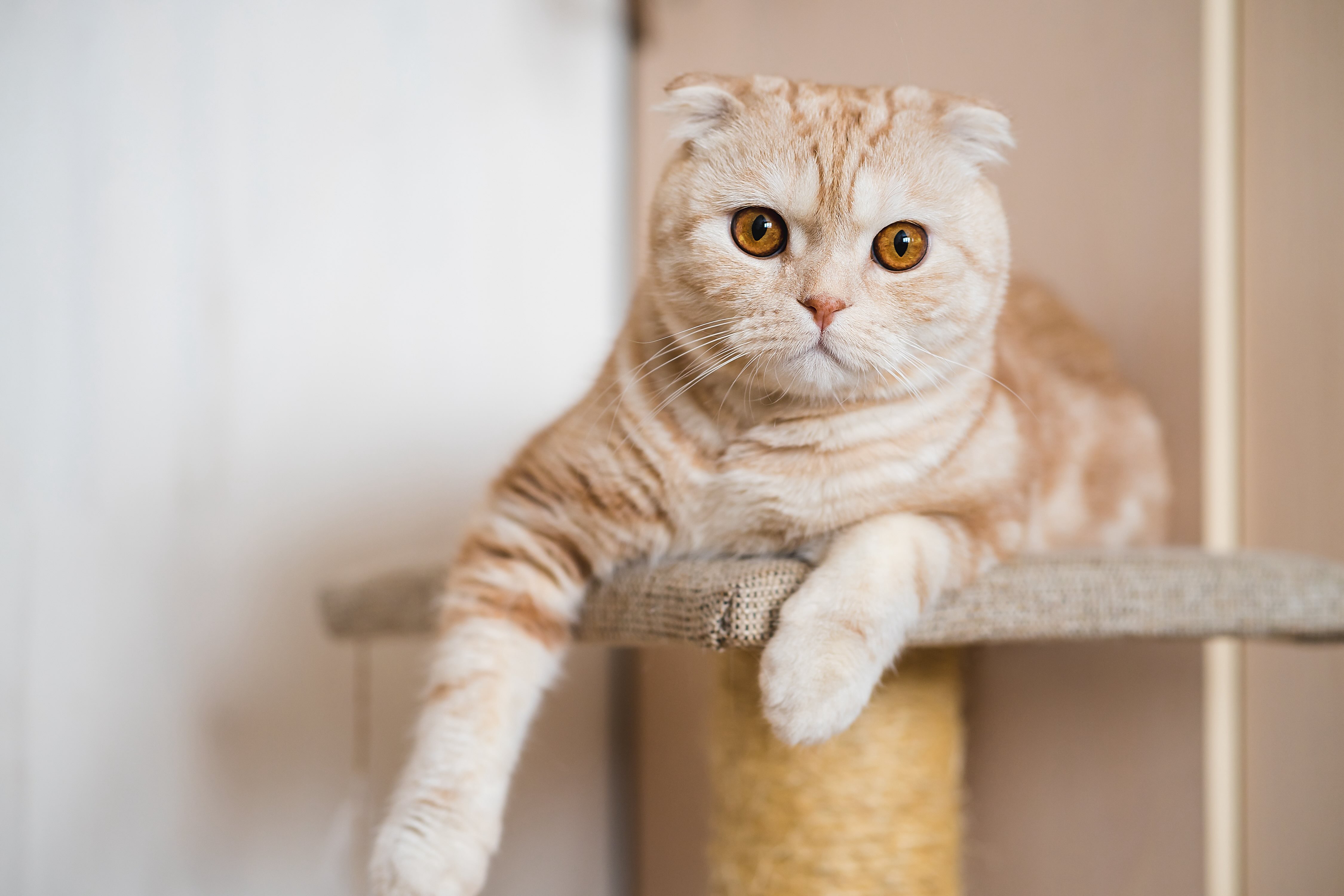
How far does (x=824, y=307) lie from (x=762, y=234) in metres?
0.12

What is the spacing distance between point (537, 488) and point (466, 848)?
393 millimetres

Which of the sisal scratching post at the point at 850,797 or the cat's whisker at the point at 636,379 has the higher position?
the cat's whisker at the point at 636,379

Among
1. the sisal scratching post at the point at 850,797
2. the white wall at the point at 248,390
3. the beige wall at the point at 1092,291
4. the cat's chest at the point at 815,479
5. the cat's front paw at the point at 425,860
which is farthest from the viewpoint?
the white wall at the point at 248,390

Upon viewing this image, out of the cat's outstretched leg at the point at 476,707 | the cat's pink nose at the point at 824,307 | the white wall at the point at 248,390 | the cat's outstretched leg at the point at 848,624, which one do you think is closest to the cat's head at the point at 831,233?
the cat's pink nose at the point at 824,307

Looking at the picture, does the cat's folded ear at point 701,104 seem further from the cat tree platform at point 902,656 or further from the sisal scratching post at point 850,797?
the sisal scratching post at point 850,797

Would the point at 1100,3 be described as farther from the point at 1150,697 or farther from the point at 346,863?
the point at 346,863

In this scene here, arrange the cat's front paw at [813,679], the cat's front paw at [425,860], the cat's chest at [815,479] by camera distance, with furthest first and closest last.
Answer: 1. the cat's chest at [815,479]
2. the cat's front paw at [425,860]
3. the cat's front paw at [813,679]

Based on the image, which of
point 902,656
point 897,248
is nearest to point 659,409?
point 897,248

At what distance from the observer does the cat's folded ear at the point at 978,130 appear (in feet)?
3.26

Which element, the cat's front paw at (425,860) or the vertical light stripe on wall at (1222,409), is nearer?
the cat's front paw at (425,860)

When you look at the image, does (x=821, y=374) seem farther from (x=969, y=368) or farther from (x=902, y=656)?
(x=902, y=656)

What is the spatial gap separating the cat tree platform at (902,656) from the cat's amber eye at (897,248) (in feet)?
1.01

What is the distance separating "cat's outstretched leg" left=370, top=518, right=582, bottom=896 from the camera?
943mm

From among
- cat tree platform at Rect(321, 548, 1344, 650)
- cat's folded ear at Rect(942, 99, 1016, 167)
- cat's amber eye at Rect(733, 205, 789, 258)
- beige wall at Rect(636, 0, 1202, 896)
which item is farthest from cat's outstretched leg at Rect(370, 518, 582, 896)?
beige wall at Rect(636, 0, 1202, 896)
